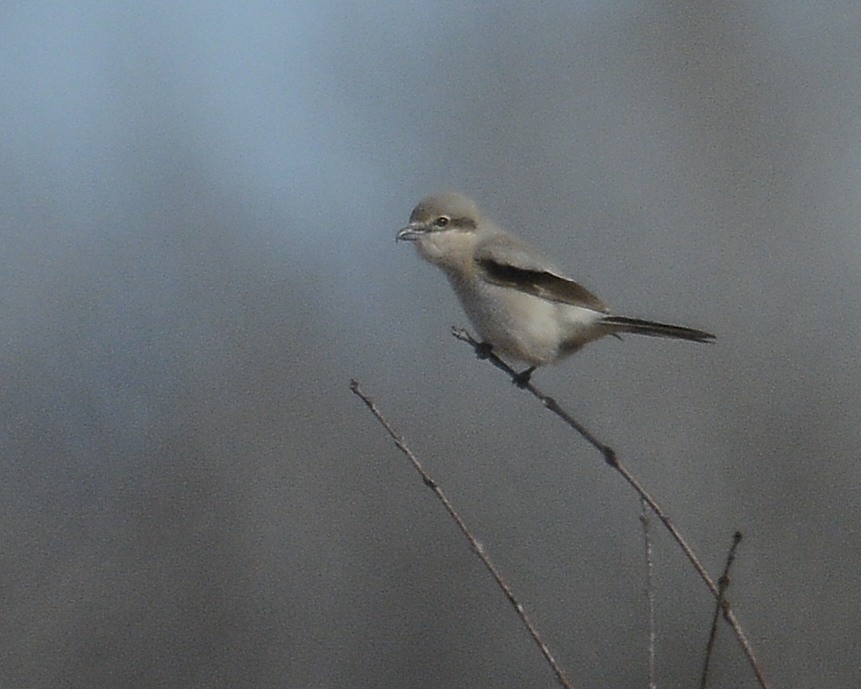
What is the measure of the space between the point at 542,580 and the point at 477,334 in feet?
9.52

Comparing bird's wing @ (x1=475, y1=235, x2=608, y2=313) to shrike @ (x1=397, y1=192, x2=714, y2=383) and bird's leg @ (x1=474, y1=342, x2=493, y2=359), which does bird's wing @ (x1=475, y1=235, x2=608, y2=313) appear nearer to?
shrike @ (x1=397, y1=192, x2=714, y2=383)

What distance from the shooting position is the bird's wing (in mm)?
2168

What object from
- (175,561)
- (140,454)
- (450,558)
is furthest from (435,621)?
(140,454)

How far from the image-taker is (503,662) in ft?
16.0

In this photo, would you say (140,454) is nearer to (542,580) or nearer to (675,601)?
(542,580)

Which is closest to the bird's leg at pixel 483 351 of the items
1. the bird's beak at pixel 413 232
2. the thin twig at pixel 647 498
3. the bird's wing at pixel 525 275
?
the thin twig at pixel 647 498

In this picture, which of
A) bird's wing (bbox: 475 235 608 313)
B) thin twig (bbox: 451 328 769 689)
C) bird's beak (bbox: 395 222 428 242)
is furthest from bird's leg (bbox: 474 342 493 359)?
bird's beak (bbox: 395 222 428 242)

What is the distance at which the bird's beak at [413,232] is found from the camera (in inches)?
87.3

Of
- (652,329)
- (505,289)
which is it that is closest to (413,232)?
(505,289)

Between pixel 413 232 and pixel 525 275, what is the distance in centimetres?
21

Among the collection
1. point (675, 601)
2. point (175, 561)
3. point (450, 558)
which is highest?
point (675, 601)

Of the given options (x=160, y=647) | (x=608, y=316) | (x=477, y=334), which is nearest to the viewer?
(x=608, y=316)

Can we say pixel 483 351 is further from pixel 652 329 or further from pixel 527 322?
pixel 652 329

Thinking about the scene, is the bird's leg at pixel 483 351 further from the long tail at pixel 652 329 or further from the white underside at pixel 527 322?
the long tail at pixel 652 329
